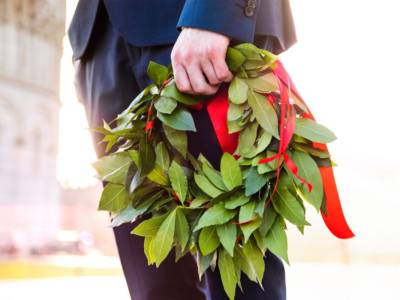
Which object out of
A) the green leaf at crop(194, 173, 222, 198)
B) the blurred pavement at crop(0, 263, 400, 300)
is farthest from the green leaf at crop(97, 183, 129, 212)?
the blurred pavement at crop(0, 263, 400, 300)

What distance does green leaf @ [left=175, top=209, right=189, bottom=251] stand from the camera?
0.65 metres

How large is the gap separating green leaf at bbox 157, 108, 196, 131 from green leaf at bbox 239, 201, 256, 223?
0.11m

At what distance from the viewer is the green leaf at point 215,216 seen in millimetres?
632

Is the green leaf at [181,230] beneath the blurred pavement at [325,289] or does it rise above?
above

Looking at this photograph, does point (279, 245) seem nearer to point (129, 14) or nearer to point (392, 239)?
point (129, 14)

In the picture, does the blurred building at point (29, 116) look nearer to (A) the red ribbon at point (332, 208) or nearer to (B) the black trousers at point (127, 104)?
(B) the black trousers at point (127, 104)

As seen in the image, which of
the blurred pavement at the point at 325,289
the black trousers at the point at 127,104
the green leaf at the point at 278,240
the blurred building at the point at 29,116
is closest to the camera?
the green leaf at the point at 278,240

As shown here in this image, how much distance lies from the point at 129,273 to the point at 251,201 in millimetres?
349

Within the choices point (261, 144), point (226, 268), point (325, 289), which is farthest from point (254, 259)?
point (325, 289)

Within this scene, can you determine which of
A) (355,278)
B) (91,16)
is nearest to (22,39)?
(355,278)

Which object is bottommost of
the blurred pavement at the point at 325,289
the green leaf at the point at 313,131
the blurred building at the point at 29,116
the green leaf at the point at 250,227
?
the blurred building at the point at 29,116

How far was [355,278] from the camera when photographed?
3.37 metres

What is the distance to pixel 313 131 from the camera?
2.09ft

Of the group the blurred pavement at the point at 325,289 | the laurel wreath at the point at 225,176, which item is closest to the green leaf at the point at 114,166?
the laurel wreath at the point at 225,176
